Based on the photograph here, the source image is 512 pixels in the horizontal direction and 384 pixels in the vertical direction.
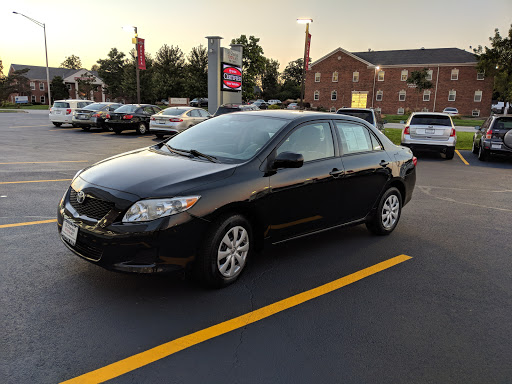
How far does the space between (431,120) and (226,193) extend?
1307 centimetres

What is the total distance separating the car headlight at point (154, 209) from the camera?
3.45m

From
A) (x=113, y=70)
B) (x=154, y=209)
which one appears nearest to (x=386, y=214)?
(x=154, y=209)

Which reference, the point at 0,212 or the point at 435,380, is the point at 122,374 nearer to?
the point at 435,380

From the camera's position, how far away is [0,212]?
6.12m

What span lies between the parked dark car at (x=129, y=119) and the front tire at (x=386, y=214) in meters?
17.6

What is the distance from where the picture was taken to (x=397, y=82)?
212 ft

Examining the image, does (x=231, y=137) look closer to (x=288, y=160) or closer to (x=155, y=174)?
(x=288, y=160)

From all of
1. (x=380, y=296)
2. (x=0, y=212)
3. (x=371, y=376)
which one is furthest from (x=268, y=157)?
(x=0, y=212)

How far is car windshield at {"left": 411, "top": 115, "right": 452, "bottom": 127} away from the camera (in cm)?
1466

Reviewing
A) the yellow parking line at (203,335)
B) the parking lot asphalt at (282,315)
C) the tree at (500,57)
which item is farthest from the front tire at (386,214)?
the tree at (500,57)

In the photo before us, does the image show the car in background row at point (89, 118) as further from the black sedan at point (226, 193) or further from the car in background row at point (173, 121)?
the black sedan at point (226, 193)

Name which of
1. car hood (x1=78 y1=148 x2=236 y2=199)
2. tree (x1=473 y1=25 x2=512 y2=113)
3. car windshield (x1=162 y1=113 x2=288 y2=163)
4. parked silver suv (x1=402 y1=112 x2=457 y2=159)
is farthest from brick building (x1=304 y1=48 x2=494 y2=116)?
car hood (x1=78 y1=148 x2=236 y2=199)

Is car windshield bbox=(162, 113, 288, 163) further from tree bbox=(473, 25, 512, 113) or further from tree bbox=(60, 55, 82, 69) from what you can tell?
tree bbox=(60, 55, 82, 69)

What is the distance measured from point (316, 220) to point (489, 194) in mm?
6085
